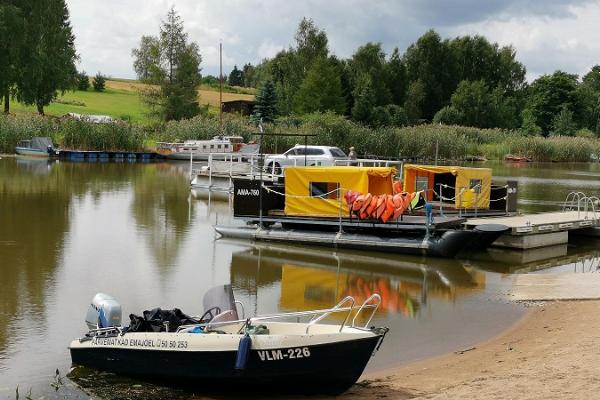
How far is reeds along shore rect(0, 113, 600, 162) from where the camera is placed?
63.0 meters

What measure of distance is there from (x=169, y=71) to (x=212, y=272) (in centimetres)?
7170

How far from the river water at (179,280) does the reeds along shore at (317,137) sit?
32.4 m

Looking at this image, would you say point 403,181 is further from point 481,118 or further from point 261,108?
point 481,118

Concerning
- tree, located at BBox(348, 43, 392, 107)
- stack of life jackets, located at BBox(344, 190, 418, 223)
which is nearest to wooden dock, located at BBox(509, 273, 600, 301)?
stack of life jackets, located at BBox(344, 190, 418, 223)

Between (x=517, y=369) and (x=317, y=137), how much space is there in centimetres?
5721

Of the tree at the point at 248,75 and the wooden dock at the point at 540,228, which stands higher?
the tree at the point at 248,75

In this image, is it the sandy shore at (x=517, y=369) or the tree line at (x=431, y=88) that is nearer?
the sandy shore at (x=517, y=369)

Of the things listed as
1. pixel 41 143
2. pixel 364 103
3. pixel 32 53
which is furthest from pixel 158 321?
pixel 364 103

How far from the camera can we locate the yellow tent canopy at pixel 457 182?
25391mm

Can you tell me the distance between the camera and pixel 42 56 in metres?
70.4

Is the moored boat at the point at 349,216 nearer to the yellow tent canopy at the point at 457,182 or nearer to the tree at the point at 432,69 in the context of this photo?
the yellow tent canopy at the point at 457,182

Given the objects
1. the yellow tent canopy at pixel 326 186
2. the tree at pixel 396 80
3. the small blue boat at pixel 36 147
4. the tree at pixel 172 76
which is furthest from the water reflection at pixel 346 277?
the tree at pixel 396 80

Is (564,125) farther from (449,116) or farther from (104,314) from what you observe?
(104,314)

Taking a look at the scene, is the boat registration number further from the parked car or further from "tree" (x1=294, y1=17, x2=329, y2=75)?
"tree" (x1=294, y1=17, x2=329, y2=75)
